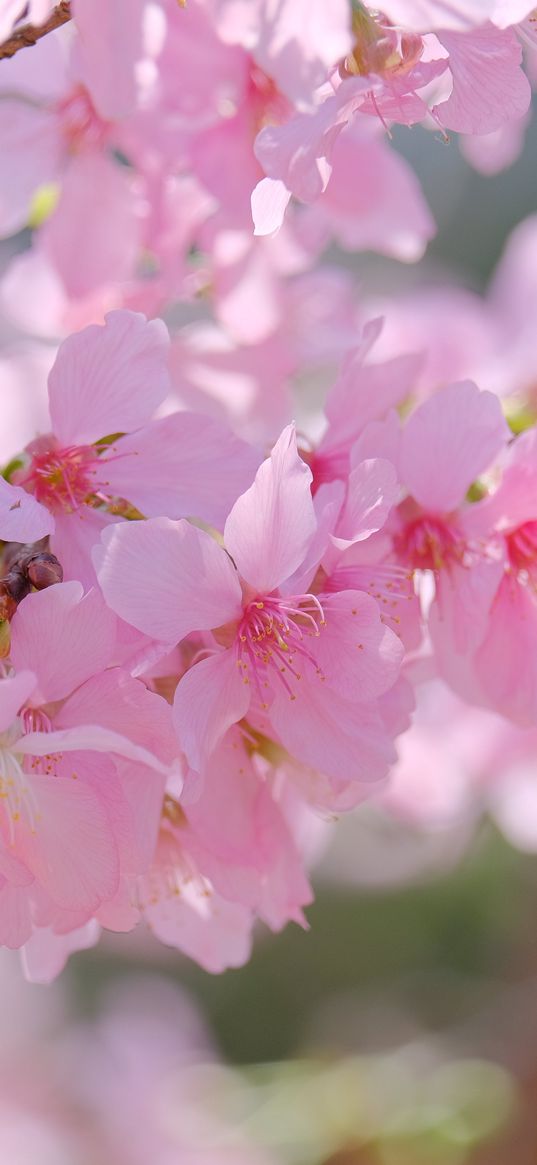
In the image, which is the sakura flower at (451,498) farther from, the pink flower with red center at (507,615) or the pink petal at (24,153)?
the pink petal at (24,153)

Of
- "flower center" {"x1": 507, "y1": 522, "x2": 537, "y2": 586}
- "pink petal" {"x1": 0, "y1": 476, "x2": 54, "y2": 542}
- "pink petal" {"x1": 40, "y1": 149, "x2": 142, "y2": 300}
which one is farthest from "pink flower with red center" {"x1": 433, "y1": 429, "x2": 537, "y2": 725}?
"pink petal" {"x1": 40, "y1": 149, "x2": 142, "y2": 300}

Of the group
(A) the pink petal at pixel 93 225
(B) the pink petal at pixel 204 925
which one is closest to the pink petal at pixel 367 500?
(B) the pink petal at pixel 204 925

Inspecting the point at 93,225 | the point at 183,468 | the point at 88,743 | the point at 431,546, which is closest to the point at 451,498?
the point at 431,546

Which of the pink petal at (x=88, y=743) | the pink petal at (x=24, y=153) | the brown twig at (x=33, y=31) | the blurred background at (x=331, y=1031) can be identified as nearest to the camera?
the pink petal at (x=88, y=743)

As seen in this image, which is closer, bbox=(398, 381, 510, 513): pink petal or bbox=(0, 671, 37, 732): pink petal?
bbox=(0, 671, 37, 732): pink petal

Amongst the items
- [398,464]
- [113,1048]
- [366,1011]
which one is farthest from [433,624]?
[366,1011]

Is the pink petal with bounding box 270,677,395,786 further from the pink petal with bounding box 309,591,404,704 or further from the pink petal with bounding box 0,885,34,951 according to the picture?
the pink petal with bounding box 0,885,34,951

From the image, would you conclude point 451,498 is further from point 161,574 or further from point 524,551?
point 161,574

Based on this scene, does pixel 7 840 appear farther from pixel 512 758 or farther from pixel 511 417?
pixel 512 758
